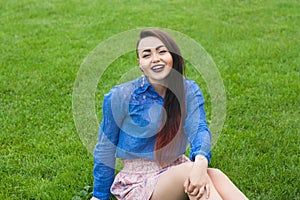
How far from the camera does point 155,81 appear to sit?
212 cm

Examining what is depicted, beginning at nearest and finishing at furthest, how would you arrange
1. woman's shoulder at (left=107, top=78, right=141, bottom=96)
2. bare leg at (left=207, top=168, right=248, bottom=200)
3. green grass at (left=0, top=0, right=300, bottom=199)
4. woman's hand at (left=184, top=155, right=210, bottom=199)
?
woman's hand at (left=184, top=155, right=210, bottom=199) < bare leg at (left=207, top=168, right=248, bottom=200) < woman's shoulder at (left=107, top=78, right=141, bottom=96) < green grass at (left=0, top=0, right=300, bottom=199)

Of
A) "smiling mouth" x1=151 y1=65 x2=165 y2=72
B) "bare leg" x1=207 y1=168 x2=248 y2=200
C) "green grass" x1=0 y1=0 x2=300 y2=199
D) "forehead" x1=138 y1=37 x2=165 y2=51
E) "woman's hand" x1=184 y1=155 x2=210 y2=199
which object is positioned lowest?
"green grass" x1=0 y1=0 x2=300 y2=199

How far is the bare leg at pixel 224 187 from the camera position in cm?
202

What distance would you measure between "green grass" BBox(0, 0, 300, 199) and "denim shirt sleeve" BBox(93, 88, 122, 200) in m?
0.31

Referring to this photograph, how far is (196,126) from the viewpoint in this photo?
2.11 meters

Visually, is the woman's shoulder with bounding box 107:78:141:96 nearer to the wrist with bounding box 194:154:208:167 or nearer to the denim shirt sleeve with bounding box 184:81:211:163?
the denim shirt sleeve with bounding box 184:81:211:163

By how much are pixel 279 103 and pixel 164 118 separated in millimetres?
1766

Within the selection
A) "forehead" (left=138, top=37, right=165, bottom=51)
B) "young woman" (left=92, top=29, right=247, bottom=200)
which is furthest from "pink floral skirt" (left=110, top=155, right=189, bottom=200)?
"forehead" (left=138, top=37, right=165, bottom=51)

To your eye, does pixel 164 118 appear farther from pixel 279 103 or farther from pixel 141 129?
pixel 279 103

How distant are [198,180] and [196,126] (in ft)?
0.94

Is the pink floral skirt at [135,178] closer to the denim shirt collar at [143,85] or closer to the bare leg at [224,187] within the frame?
the bare leg at [224,187]

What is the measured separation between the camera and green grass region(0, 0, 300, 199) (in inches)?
109

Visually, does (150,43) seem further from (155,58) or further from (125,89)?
(125,89)

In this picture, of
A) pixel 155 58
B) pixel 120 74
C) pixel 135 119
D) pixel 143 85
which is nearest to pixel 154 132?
pixel 135 119
